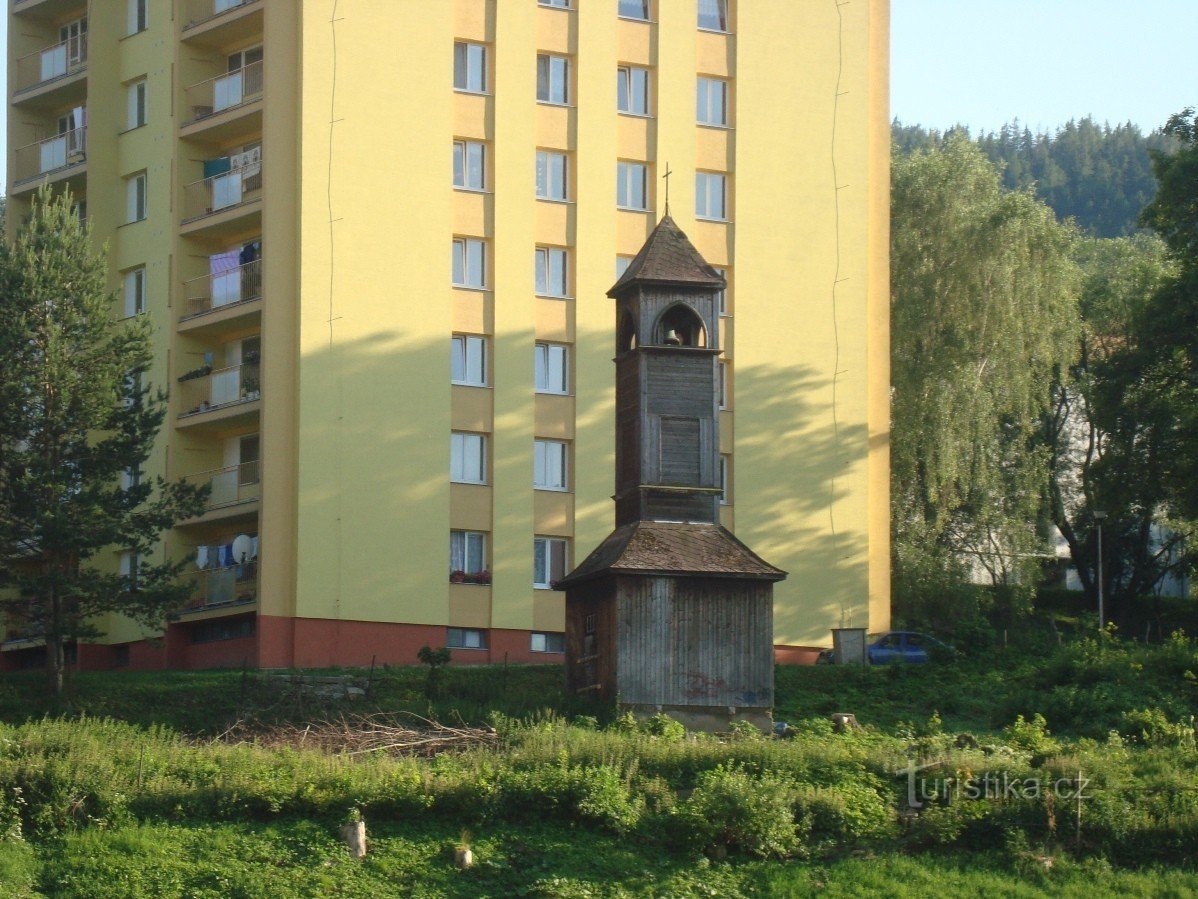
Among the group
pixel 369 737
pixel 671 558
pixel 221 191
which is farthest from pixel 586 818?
pixel 221 191

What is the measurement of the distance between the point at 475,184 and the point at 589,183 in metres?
3.31

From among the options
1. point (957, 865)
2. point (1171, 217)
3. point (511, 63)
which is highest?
point (511, 63)

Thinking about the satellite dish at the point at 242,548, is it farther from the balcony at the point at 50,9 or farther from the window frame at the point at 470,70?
the balcony at the point at 50,9

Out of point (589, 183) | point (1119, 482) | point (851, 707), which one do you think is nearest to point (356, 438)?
point (589, 183)

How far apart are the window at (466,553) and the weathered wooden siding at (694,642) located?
1526 centimetres

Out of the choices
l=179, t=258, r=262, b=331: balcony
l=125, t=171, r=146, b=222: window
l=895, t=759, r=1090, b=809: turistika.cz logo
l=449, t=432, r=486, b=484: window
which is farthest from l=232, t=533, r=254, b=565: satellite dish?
l=895, t=759, r=1090, b=809: turistika.cz logo

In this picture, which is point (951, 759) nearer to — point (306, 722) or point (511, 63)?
point (306, 722)

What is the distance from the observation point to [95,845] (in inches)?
1447

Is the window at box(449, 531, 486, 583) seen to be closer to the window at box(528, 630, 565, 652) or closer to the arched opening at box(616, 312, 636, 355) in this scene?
the window at box(528, 630, 565, 652)

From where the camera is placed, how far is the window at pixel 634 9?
218 ft

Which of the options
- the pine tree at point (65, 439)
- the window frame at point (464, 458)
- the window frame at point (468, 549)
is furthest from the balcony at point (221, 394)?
the pine tree at point (65, 439)

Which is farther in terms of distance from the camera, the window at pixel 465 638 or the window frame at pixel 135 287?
the window frame at pixel 135 287

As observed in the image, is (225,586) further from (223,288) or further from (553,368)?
(553,368)

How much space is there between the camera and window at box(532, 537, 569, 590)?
63.5m
